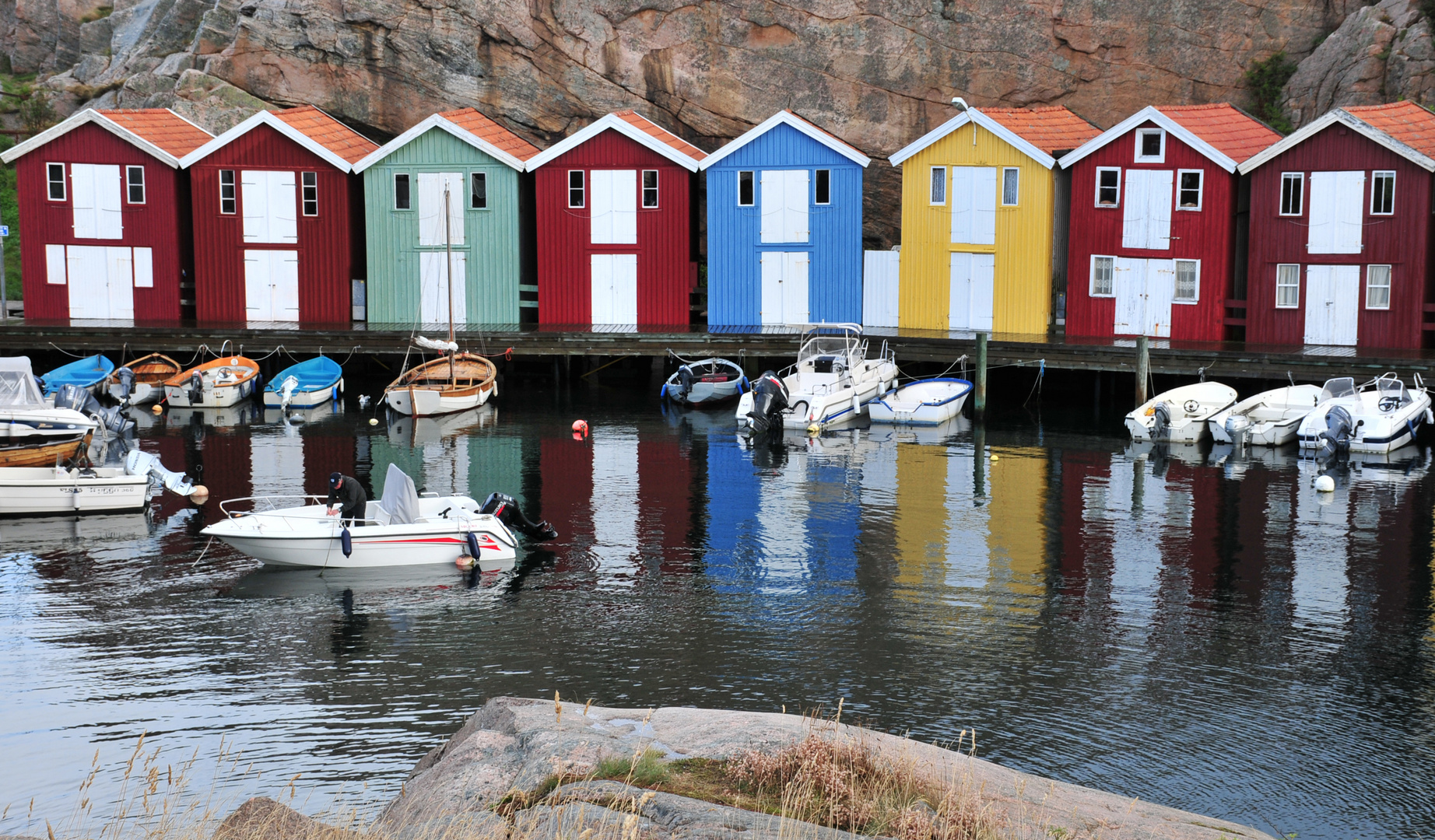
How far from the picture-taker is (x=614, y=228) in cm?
4138

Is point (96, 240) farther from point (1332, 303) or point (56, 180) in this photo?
point (1332, 303)

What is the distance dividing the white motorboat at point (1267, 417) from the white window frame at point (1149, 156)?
777 centimetres

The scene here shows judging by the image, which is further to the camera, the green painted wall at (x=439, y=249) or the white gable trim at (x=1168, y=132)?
the green painted wall at (x=439, y=249)

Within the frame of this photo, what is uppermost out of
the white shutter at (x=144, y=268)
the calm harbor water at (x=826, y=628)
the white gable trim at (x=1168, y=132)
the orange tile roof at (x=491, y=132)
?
the orange tile roof at (x=491, y=132)

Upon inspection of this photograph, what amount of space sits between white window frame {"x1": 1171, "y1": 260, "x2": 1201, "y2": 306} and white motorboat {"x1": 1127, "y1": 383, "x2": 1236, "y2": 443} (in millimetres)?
5133

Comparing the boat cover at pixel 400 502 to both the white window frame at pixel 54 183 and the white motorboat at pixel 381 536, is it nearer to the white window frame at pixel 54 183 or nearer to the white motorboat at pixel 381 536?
the white motorboat at pixel 381 536

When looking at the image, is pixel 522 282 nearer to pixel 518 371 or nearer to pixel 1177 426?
pixel 518 371

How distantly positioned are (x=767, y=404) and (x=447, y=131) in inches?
567

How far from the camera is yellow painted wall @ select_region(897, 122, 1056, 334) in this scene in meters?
38.8

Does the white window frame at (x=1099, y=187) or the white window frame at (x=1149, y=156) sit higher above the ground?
the white window frame at (x=1149, y=156)

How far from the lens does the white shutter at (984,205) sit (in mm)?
39125

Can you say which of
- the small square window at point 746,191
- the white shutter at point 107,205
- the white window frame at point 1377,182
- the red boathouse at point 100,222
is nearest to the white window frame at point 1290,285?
the white window frame at point 1377,182

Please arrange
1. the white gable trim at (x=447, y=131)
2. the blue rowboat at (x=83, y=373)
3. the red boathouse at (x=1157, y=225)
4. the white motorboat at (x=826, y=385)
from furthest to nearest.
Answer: the white gable trim at (x=447, y=131) → the red boathouse at (x=1157, y=225) → the blue rowboat at (x=83, y=373) → the white motorboat at (x=826, y=385)

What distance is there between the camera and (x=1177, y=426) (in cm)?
3192
